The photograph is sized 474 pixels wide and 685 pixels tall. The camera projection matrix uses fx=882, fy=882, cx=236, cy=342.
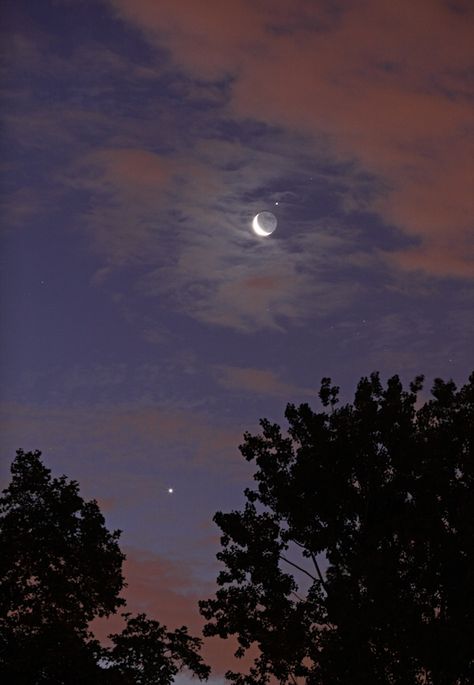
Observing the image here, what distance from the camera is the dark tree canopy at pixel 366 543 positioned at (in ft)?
100.0

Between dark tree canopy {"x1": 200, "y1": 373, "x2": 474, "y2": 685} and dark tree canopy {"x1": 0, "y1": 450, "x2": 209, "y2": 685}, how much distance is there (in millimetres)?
5127

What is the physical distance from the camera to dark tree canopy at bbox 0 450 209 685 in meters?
35.3

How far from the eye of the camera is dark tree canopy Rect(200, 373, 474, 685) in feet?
100.0

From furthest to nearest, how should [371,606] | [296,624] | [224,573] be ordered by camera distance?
[224,573] → [296,624] → [371,606]

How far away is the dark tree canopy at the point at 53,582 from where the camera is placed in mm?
35344

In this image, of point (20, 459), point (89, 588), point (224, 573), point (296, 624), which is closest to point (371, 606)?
point (296, 624)

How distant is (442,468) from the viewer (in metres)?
32.3

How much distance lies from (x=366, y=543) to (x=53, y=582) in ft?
42.6

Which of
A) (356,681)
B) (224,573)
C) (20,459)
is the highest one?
(20,459)

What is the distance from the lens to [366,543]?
1303 inches

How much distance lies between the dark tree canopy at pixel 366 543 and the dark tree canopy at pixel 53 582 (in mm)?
5127

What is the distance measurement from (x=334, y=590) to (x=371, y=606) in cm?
212

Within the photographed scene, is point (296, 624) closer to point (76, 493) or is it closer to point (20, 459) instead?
point (76, 493)

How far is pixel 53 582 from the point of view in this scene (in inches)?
1426
